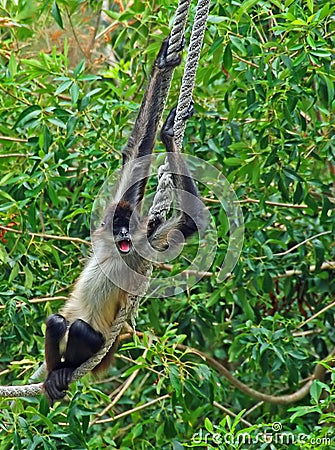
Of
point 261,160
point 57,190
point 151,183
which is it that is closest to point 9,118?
point 57,190

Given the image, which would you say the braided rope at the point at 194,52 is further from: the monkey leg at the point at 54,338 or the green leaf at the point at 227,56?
the monkey leg at the point at 54,338

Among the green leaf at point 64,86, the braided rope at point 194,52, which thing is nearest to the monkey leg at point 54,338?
the green leaf at point 64,86

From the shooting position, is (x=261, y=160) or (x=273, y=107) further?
(x=261, y=160)

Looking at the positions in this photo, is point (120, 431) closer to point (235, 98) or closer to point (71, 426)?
point (71, 426)

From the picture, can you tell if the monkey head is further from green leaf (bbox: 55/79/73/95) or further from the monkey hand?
green leaf (bbox: 55/79/73/95)

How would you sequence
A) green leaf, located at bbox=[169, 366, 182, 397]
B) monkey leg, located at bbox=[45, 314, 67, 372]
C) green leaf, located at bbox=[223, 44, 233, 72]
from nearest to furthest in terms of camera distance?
monkey leg, located at bbox=[45, 314, 67, 372]
green leaf, located at bbox=[169, 366, 182, 397]
green leaf, located at bbox=[223, 44, 233, 72]

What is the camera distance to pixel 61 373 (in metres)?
4.79

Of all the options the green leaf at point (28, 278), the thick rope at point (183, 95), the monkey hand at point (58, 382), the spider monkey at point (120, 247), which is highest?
the thick rope at point (183, 95)

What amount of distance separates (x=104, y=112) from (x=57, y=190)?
0.65 m

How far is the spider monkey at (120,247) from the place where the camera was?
420 centimetres

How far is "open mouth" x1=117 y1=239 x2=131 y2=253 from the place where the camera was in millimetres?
4301

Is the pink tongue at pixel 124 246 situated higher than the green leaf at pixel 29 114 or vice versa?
the green leaf at pixel 29 114

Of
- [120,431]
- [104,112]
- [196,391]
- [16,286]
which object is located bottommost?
[120,431]

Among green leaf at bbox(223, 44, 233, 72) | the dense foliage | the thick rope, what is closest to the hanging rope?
the thick rope
